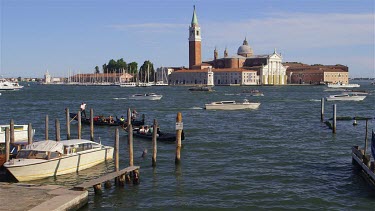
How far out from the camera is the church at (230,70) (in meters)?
140

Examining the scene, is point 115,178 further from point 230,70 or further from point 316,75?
point 316,75

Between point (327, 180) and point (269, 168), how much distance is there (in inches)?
90.6

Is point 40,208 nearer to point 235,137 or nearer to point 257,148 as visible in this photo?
point 257,148

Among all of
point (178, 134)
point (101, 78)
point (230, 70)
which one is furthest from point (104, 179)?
point (101, 78)

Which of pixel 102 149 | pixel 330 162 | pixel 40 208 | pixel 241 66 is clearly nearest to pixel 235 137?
pixel 330 162

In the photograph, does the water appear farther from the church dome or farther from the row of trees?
the church dome

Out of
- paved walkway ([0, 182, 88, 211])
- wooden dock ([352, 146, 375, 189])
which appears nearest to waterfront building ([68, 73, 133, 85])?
wooden dock ([352, 146, 375, 189])

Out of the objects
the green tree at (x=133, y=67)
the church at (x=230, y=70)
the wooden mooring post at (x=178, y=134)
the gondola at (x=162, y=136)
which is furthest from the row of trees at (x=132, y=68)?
the wooden mooring post at (x=178, y=134)

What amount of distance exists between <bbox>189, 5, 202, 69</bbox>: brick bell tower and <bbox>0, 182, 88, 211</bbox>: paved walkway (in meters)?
130

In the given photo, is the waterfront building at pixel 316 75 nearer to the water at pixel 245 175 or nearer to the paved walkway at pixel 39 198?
the water at pixel 245 175

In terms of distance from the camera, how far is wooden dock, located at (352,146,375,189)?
13.7 m

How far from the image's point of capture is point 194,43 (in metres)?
142

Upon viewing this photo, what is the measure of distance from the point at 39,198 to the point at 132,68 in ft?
505

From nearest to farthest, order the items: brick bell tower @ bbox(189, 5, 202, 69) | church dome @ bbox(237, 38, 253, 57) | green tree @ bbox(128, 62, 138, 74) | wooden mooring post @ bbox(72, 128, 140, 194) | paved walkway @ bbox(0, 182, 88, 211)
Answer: paved walkway @ bbox(0, 182, 88, 211)
wooden mooring post @ bbox(72, 128, 140, 194)
brick bell tower @ bbox(189, 5, 202, 69)
church dome @ bbox(237, 38, 253, 57)
green tree @ bbox(128, 62, 138, 74)
